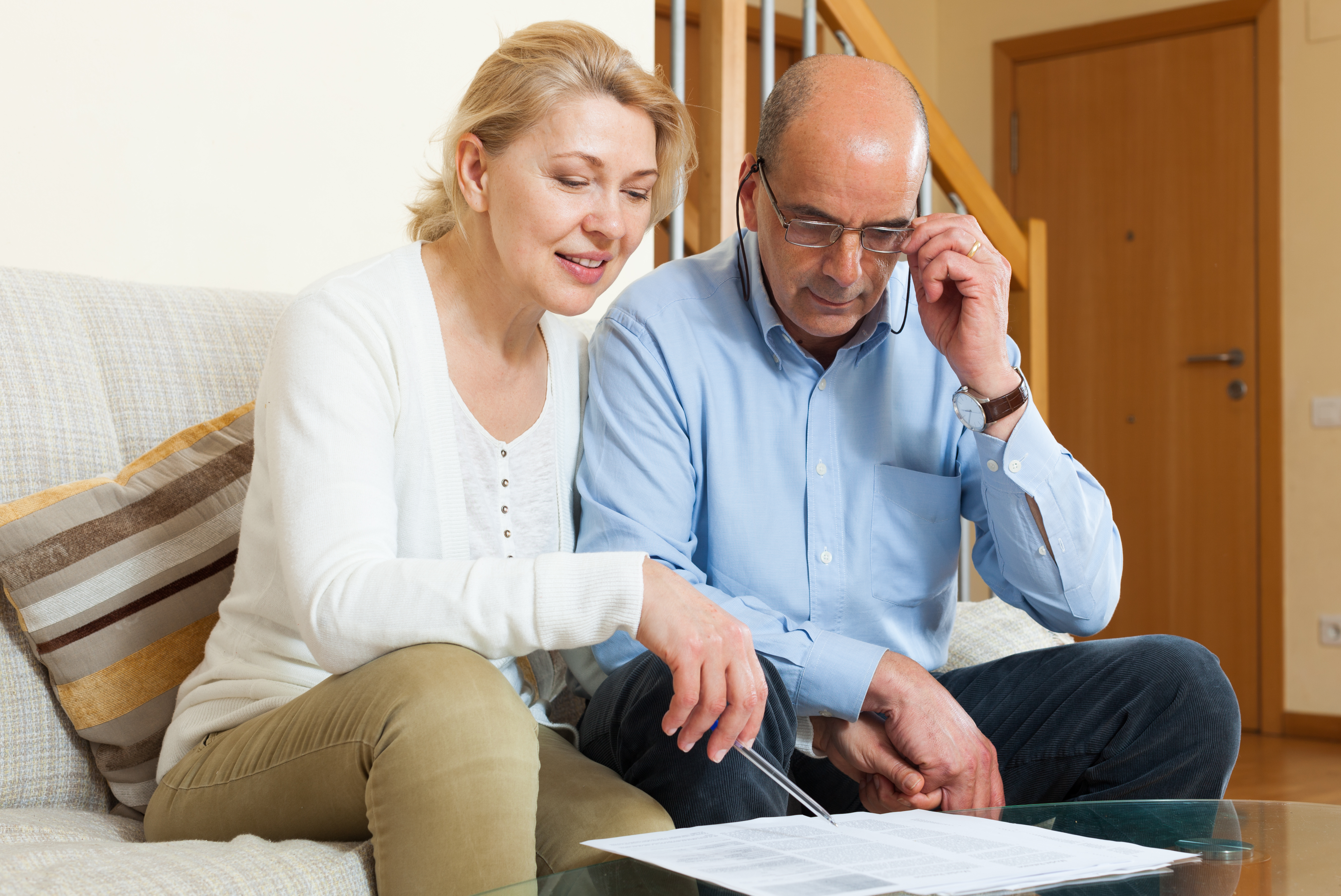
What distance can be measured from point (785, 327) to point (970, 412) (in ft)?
0.74

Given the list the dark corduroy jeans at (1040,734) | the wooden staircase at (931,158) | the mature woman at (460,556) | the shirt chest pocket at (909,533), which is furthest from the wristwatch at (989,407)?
the wooden staircase at (931,158)

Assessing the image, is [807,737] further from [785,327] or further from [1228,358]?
[1228,358]

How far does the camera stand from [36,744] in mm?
1082

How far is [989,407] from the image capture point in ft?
3.87

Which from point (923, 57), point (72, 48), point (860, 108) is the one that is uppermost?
point (923, 57)

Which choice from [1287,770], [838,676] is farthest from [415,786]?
[1287,770]

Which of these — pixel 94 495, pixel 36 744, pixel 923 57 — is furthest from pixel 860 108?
pixel 923 57

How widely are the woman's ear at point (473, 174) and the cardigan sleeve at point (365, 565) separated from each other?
0.70 ft

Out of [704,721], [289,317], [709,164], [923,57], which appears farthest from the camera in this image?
[923,57]

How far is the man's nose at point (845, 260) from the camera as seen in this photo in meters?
1.18

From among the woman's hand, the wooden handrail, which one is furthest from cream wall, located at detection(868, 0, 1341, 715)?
the woman's hand

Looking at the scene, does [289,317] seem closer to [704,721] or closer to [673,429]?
[673,429]

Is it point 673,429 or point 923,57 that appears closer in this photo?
point 673,429

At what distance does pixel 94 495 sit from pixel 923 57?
3955mm
